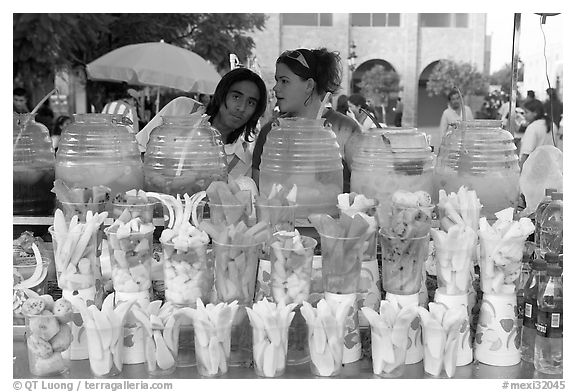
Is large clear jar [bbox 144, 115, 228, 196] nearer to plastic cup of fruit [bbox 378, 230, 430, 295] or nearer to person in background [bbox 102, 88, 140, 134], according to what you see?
person in background [bbox 102, 88, 140, 134]

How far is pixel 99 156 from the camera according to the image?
2.20 meters

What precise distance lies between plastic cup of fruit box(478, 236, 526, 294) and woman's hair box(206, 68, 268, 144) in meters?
1.64

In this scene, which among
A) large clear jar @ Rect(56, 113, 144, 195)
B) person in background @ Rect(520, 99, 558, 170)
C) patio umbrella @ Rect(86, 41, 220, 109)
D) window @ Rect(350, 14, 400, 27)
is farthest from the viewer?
window @ Rect(350, 14, 400, 27)

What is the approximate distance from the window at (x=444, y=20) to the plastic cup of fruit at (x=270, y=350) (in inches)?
865

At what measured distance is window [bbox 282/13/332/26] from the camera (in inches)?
749

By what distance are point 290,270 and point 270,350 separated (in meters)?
0.21

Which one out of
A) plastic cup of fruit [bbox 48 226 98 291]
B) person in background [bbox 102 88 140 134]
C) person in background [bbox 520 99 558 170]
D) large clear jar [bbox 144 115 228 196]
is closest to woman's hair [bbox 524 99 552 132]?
person in background [bbox 520 99 558 170]

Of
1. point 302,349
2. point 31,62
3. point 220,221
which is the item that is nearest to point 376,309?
point 302,349

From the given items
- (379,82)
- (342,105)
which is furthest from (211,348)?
(379,82)

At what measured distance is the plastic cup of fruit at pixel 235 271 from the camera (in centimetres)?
173

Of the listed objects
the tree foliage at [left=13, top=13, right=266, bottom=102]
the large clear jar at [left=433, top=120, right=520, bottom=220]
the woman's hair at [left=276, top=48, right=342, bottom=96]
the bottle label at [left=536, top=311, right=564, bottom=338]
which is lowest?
the bottle label at [left=536, top=311, right=564, bottom=338]
